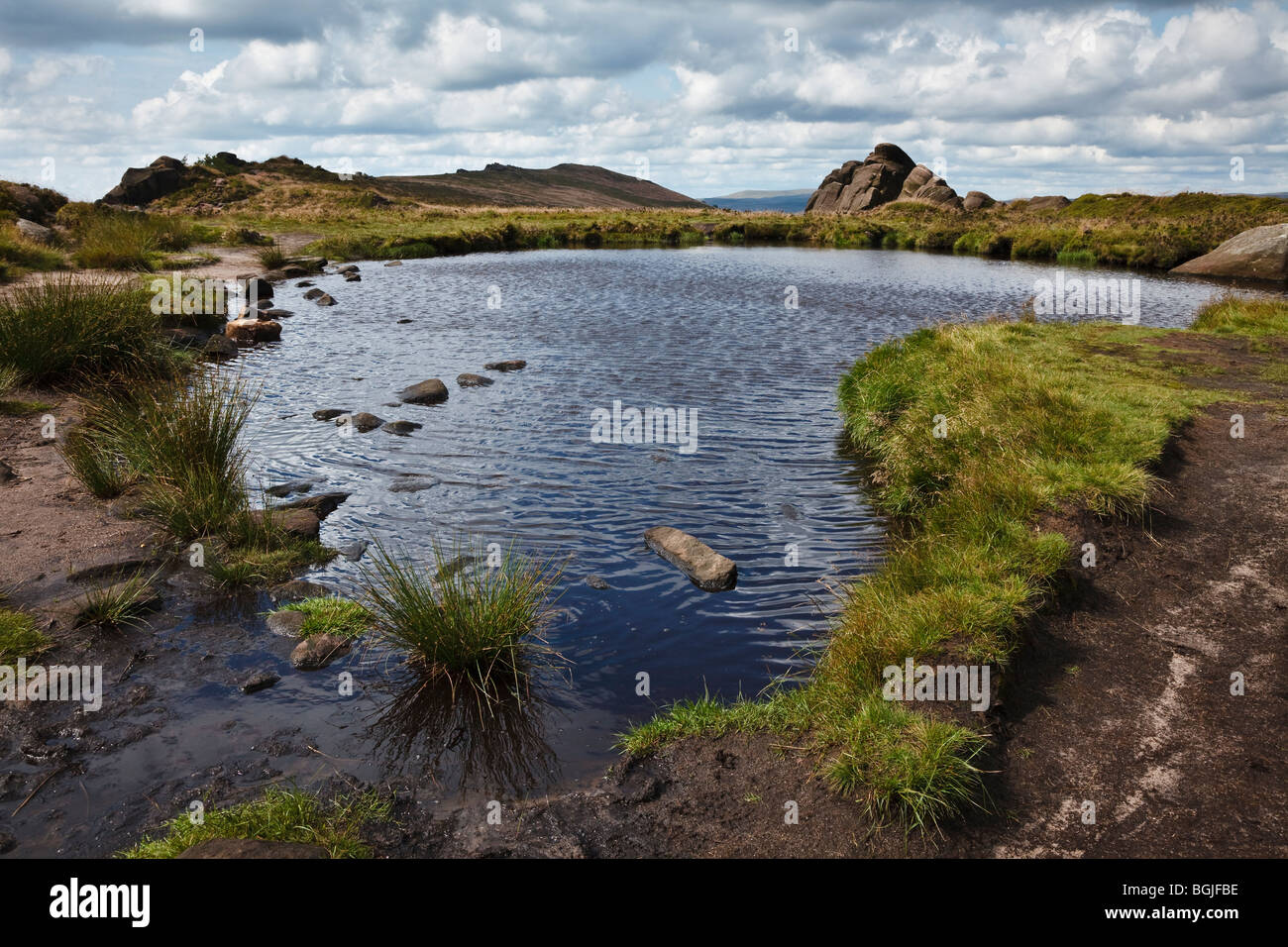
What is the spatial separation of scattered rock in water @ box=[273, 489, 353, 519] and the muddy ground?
2406mm

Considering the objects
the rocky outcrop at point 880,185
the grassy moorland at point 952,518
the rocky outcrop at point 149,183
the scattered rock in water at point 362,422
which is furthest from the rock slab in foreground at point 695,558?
the rocky outcrop at point 149,183

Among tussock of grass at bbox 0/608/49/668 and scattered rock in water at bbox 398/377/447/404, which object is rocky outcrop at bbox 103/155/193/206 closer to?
scattered rock in water at bbox 398/377/447/404

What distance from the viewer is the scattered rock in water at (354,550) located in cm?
1063

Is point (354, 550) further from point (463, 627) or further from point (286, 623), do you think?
point (463, 627)

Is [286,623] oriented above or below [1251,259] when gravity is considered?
below

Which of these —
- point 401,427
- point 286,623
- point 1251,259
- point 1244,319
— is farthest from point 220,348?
point 1251,259

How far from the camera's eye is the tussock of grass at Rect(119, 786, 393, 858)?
543 centimetres

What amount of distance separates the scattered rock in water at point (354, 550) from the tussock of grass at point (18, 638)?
11.1 feet

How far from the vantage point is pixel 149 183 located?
3538 inches

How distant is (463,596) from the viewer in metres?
7.91

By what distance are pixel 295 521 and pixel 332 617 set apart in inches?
108

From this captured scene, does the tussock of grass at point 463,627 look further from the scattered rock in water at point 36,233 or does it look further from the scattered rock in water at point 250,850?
the scattered rock in water at point 36,233
